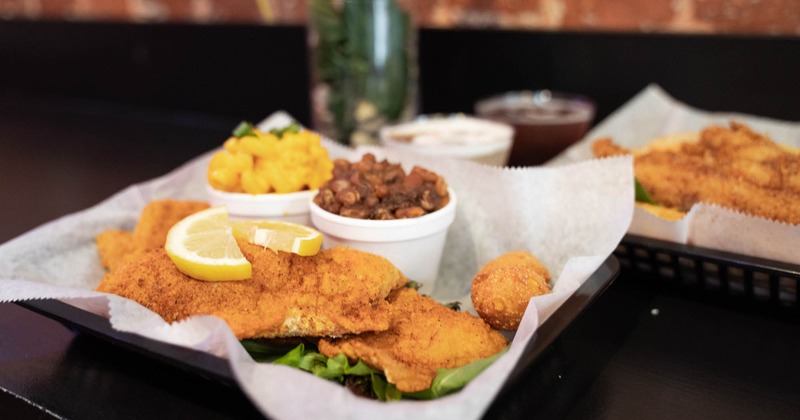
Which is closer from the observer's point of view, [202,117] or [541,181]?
[541,181]

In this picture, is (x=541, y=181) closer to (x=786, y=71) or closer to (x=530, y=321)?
(x=530, y=321)

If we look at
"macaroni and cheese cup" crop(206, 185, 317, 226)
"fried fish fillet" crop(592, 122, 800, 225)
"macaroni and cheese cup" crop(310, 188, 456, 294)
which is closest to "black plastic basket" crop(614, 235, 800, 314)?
"fried fish fillet" crop(592, 122, 800, 225)

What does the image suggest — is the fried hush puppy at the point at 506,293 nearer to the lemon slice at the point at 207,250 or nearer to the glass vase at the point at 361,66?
the lemon slice at the point at 207,250

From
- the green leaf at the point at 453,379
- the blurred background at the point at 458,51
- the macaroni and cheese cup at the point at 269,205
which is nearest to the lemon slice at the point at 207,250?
the macaroni and cheese cup at the point at 269,205

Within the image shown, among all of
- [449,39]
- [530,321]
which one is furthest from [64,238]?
[449,39]

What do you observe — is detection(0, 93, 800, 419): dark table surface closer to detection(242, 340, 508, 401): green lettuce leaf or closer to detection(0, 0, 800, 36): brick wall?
detection(242, 340, 508, 401): green lettuce leaf

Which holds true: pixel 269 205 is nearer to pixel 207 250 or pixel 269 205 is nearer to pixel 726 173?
pixel 207 250
